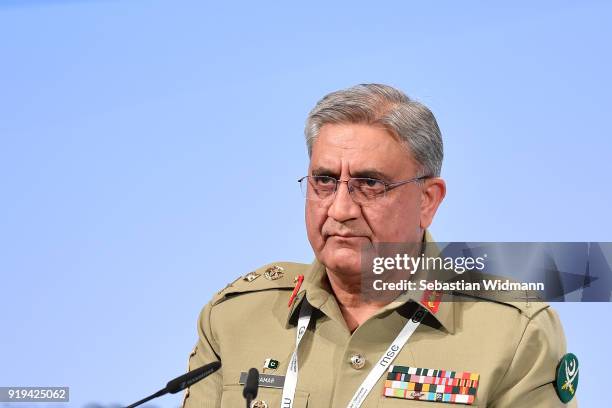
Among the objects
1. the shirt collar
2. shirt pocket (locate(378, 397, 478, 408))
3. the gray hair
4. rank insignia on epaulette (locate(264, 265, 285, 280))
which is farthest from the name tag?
the gray hair

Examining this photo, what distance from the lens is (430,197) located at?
2979 mm

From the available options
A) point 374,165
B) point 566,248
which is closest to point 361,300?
point 374,165

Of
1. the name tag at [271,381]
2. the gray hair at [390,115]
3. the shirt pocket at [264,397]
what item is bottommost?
the shirt pocket at [264,397]

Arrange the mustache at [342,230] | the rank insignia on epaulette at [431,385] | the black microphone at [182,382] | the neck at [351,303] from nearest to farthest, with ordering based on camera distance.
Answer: the black microphone at [182,382]
the rank insignia on epaulette at [431,385]
the mustache at [342,230]
the neck at [351,303]

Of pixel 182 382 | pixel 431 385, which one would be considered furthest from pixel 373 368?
pixel 182 382

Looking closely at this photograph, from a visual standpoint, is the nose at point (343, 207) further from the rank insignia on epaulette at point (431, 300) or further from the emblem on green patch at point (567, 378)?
the emblem on green patch at point (567, 378)

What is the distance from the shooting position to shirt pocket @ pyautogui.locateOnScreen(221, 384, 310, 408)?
110 inches

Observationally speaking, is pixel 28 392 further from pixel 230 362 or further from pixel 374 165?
pixel 374 165

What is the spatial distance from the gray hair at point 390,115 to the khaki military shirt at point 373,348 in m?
0.43

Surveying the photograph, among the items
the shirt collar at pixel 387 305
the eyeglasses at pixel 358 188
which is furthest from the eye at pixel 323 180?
the shirt collar at pixel 387 305

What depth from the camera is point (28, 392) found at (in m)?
3.89

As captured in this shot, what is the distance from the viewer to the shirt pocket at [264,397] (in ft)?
9.18

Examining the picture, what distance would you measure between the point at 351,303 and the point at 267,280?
13.6 inches

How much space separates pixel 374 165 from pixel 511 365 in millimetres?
664
